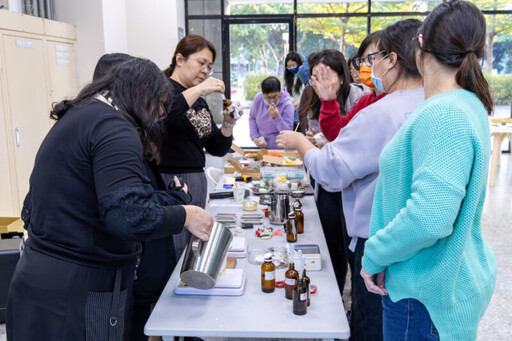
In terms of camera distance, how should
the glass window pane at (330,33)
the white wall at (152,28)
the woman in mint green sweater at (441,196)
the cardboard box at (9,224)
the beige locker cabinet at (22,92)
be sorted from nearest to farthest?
the woman in mint green sweater at (441,196) → the cardboard box at (9,224) → the beige locker cabinet at (22,92) → the white wall at (152,28) → the glass window pane at (330,33)

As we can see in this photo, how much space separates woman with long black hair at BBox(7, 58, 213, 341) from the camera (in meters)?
1.27

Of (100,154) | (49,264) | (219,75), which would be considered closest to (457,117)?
(100,154)

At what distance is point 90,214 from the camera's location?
1.35 metres

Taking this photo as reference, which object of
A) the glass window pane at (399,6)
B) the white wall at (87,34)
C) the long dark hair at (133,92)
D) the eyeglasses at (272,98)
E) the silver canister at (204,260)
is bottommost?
the silver canister at (204,260)

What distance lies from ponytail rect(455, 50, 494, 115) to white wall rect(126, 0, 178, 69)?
6.02 m

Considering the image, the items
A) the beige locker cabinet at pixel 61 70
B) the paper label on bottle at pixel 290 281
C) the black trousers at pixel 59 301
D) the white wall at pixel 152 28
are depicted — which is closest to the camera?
the black trousers at pixel 59 301

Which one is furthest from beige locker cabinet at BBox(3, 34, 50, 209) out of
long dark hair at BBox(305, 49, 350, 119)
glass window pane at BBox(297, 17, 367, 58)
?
glass window pane at BBox(297, 17, 367, 58)

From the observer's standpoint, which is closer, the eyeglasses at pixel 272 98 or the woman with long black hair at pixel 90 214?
the woman with long black hair at pixel 90 214

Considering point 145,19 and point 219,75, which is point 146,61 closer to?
point 145,19


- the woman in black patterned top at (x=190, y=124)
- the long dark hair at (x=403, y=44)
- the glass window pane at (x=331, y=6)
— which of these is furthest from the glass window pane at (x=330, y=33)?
the long dark hair at (x=403, y=44)

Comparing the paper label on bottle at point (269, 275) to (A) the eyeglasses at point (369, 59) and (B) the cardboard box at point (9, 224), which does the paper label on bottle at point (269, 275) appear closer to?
(A) the eyeglasses at point (369, 59)

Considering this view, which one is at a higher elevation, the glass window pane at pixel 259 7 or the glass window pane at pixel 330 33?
the glass window pane at pixel 259 7

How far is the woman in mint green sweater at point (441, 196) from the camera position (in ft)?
3.51

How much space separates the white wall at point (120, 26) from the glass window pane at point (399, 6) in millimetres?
3210
